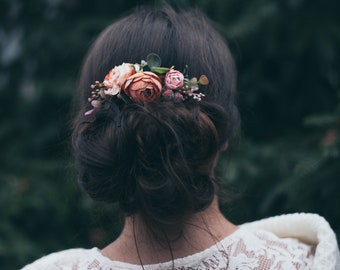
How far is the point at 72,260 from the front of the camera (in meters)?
1.36

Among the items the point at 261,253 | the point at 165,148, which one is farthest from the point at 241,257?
the point at 165,148

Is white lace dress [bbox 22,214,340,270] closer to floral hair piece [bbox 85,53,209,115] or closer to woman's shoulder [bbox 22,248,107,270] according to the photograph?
woman's shoulder [bbox 22,248,107,270]

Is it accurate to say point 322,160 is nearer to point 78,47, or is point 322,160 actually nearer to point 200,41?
point 200,41

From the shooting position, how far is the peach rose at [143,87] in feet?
3.78

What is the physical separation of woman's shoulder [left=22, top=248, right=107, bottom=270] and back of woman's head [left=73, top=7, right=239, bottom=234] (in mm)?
167

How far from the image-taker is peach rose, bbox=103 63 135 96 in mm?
1178

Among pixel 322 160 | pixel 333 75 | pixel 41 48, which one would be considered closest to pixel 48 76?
pixel 41 48

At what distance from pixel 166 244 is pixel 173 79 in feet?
1.08

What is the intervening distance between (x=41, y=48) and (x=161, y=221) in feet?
6.19

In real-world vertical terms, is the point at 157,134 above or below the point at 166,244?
above

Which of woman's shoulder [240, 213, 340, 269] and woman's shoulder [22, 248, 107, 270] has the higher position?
woman's shoulder [240, 213, 340, 269]

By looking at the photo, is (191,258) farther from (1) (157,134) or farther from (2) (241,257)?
(1) (157,134)

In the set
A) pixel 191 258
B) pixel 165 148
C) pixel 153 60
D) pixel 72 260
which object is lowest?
pixel 72 260

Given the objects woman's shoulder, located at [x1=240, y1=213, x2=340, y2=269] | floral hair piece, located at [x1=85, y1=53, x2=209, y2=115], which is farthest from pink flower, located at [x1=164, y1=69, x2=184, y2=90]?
woman's shoulder, located at [x1=240, y1=213, x2=340, y2=269]
